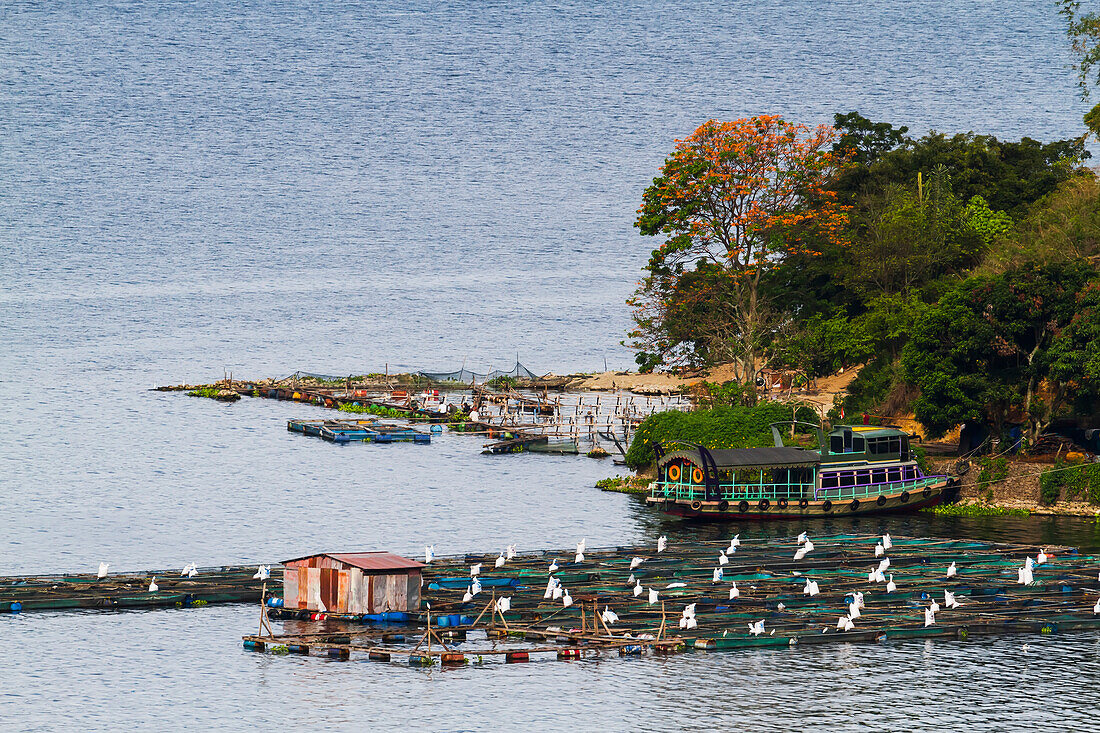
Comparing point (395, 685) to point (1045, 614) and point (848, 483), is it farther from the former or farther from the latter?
point (848, 483)

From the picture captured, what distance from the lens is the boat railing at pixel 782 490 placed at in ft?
262

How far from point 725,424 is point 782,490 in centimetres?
719

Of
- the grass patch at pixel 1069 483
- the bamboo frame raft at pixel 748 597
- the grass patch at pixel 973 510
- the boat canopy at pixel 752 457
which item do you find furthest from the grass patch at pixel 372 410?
the grass patch at pixel 1069 483

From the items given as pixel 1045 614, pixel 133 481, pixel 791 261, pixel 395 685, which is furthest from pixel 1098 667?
pixel 133 481

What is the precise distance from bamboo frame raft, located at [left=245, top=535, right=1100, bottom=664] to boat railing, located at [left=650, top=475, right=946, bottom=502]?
832cm

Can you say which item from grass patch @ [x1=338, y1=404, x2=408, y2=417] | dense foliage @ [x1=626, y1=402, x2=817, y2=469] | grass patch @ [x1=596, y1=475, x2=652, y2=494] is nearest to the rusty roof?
dense foliage @ [x1=626, y1=402, x2=817, y2=469]

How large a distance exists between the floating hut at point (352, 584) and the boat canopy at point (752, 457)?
26131 millimetres

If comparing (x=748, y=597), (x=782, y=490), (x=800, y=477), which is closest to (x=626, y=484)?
(x=782, y=490)

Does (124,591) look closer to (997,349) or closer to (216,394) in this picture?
(997,349)

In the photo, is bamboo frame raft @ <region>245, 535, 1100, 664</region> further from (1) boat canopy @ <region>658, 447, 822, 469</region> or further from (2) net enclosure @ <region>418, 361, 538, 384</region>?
(2) net enclosure @ <region>418, 361, 538, 384</region>

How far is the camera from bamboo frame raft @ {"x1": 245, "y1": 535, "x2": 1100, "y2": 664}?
Result: 2126 inches

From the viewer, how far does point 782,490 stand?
81.1 meters

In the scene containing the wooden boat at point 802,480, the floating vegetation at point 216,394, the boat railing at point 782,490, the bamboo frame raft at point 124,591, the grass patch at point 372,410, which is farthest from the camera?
the floating vegetation at point 216,394

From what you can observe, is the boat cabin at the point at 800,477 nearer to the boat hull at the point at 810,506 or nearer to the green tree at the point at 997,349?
the boat hull at the point at 810,506
